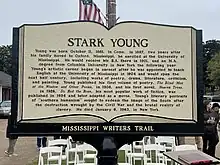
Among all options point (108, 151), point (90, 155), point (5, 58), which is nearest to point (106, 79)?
point (108, 151)

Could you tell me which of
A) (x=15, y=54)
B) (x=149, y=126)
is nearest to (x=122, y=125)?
(x=149, y=126)

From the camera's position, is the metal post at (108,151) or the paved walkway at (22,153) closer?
the metal post at (108,151)

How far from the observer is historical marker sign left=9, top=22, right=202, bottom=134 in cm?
504

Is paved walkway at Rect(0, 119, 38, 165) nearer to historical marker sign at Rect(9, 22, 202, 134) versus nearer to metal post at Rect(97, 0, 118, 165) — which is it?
metal post at Rect(97, 0, 118, 165)

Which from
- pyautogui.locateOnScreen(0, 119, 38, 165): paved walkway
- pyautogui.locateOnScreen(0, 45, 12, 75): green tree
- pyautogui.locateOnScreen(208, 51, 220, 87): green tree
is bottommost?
pyautogui.locateOnScreen(0, 119, 38, 165): paved walkway

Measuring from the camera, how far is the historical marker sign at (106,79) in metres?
5.04

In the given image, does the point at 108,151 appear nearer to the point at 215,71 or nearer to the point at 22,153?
the point at 22,153

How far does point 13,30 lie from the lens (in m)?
5.19

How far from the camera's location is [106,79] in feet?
16.6

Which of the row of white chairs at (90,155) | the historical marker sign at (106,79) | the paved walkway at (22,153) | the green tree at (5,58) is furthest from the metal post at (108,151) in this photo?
the green tree at (5,58)

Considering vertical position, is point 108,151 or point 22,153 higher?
point 108,151

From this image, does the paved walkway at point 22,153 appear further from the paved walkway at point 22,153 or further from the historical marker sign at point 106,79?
the historical marker sign at point 106,79

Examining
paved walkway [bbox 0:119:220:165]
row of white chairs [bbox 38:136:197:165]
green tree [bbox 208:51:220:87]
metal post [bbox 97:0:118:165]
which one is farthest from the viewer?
green tree [bbox 208:51:220:87]

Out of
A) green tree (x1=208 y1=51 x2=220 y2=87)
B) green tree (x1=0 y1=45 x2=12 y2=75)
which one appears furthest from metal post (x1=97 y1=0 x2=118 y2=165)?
green tree (x1=0 y1=45 x2=12 y2=75)
